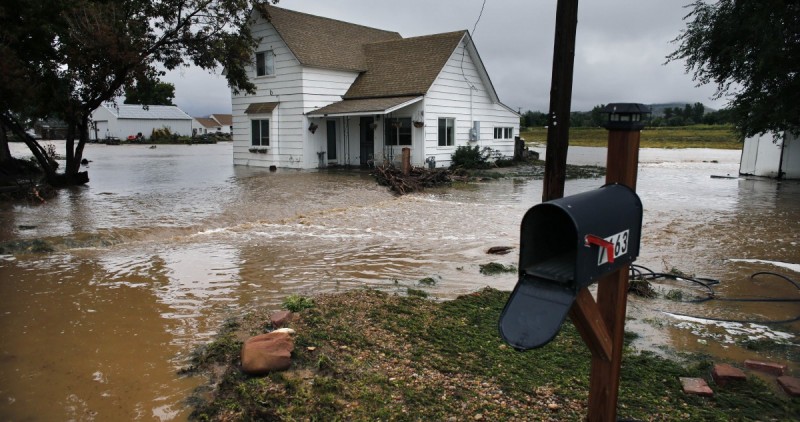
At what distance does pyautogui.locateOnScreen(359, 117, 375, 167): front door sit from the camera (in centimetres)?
2360

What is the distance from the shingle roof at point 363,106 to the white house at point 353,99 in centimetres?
5

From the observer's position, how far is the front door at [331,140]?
950 inches

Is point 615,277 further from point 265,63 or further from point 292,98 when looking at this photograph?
point 265,63

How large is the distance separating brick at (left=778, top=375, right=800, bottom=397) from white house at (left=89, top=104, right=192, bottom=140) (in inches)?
2719

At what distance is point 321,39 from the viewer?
24750 millimetres

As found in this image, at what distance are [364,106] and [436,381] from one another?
18482 mm

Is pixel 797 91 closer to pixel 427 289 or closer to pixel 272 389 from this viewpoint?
pixel 427 289

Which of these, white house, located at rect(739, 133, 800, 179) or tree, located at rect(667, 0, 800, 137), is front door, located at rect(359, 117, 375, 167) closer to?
tree, located at rect(667, 0, 800, 137)

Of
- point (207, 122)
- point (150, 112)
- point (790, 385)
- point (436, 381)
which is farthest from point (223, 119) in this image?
point (790, 385)

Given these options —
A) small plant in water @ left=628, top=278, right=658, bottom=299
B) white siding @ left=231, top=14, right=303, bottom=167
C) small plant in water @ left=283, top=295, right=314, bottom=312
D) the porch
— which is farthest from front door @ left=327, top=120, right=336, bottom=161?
small plant in water @ left=283, top=295, right=314, bottom=312

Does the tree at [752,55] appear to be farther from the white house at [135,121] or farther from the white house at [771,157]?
the white house at [135,121]

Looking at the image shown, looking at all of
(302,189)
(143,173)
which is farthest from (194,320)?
(143,173)

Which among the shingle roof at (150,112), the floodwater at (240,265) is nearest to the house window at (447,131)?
the floodwater at (240,265)

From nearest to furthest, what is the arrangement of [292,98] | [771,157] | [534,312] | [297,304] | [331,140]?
[534,312], [297,304], [771,157], [292,98], [331,140]
